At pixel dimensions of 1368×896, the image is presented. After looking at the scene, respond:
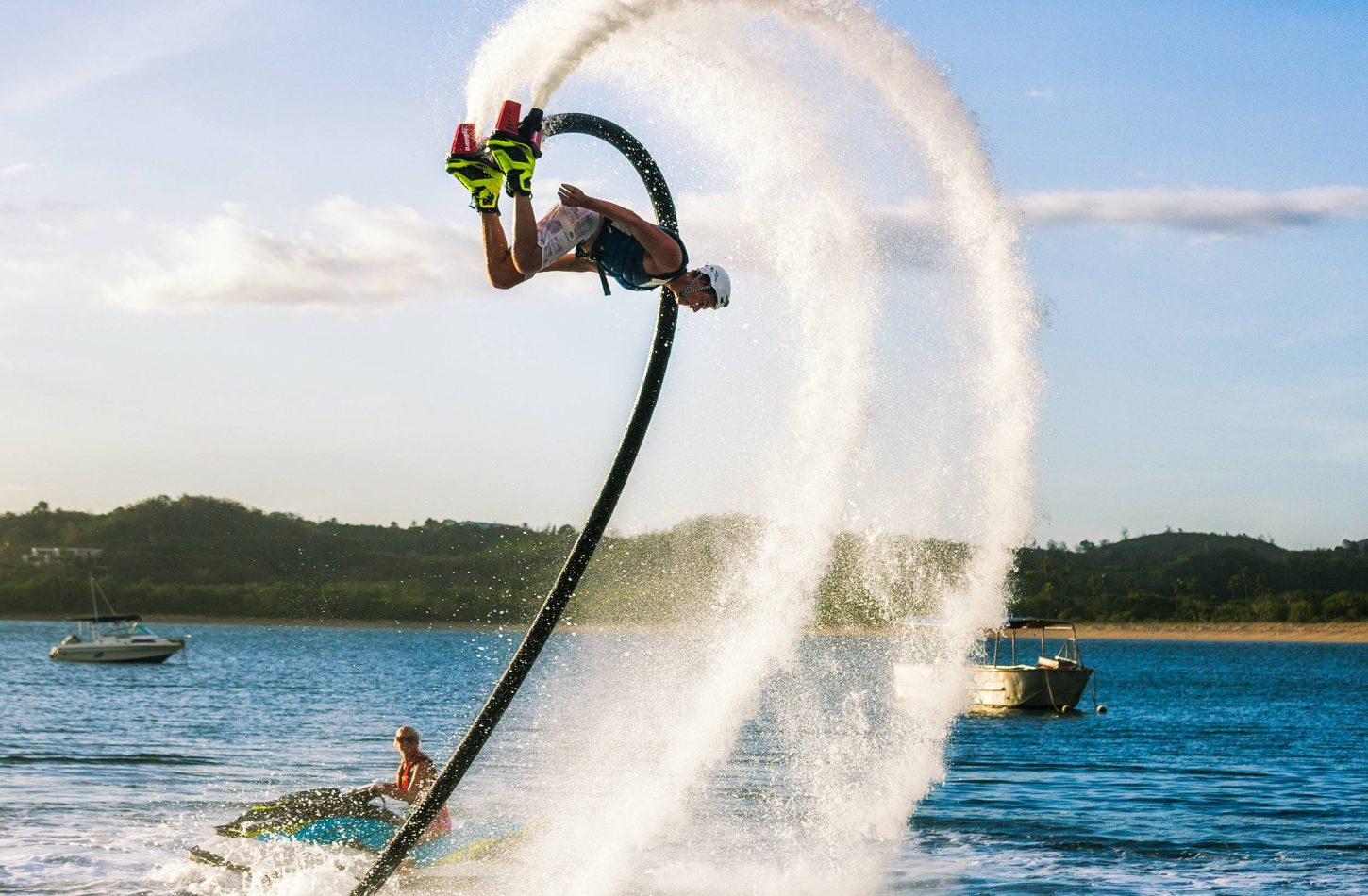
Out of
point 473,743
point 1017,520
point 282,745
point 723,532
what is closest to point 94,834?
point 723,532

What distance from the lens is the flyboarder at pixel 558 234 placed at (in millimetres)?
8258

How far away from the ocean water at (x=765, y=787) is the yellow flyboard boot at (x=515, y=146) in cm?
1283

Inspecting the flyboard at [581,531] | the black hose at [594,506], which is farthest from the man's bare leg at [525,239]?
the black hose at [594,506]

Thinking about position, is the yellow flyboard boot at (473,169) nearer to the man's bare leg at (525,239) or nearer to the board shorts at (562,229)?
the man's bare leg at (525,239)

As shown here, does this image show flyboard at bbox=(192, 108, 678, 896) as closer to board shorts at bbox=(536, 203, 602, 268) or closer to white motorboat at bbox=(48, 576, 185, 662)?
board shorts at bbox=(536, 203, 602, 268)

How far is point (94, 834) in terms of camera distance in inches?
965

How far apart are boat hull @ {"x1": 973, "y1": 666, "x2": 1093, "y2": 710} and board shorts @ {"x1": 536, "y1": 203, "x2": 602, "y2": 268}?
5670cm

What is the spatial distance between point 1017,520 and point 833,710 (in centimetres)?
5855

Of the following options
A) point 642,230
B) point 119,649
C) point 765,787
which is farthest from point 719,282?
point 119,649

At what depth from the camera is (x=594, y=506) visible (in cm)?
1108

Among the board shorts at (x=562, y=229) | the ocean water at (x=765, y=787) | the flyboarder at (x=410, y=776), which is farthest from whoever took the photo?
the ocean water at (x=765, y=787)

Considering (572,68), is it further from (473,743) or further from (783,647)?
(783,647)

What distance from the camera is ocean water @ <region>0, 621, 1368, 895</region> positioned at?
2186 centimetres

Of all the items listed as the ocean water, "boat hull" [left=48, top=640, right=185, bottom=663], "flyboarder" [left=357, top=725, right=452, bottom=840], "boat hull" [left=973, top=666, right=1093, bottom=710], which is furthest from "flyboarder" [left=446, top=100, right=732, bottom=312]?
"boat hull" [left=48, top=640, right=185, bottom=663]
